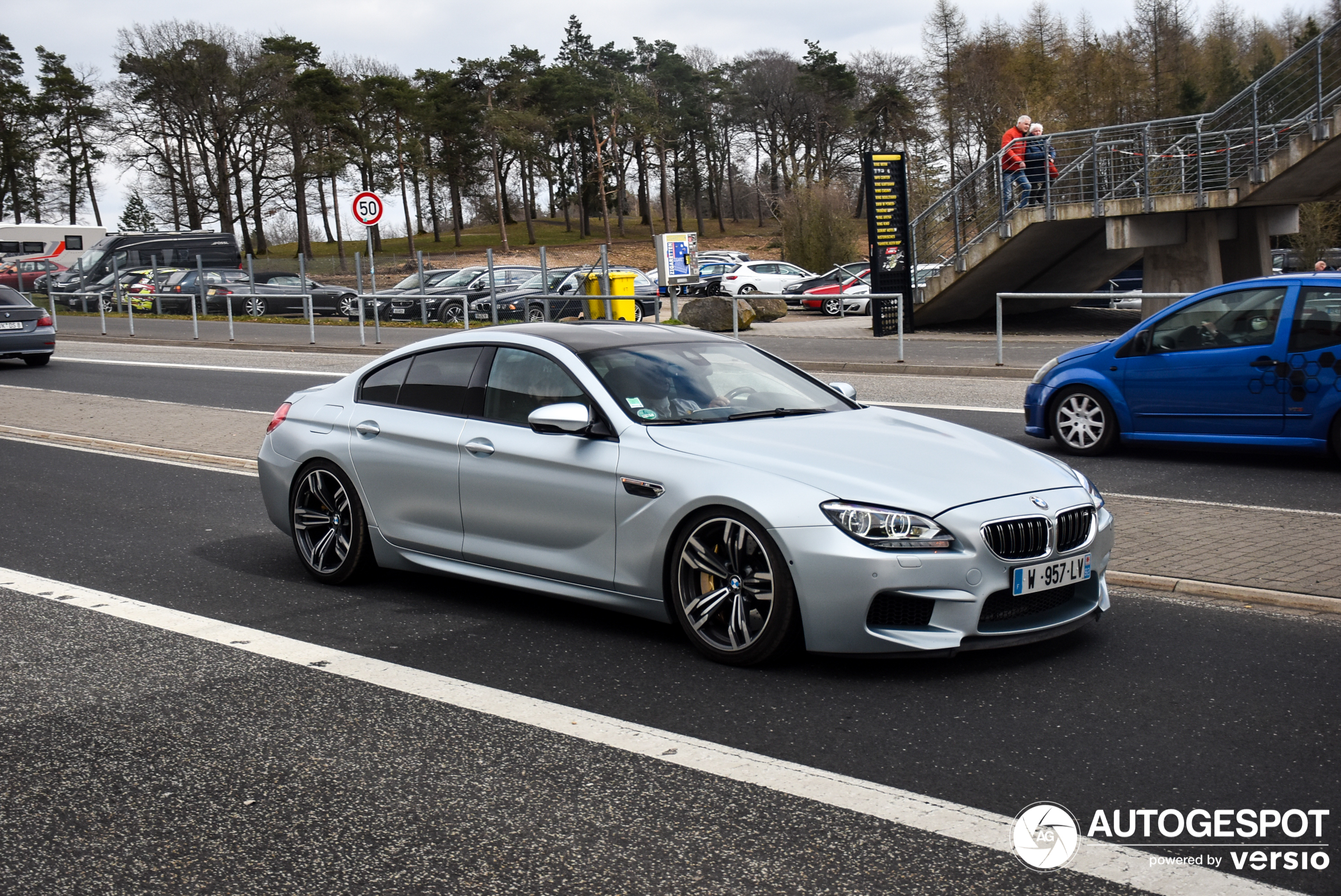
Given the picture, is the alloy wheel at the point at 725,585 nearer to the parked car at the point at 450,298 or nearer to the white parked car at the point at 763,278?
the parked car at the point at 450,298

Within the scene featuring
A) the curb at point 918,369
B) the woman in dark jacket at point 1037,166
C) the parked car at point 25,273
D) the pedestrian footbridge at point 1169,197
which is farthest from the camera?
the parked car at point 25,273

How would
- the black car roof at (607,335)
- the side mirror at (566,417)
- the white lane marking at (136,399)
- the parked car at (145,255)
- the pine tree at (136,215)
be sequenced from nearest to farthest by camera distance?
the side mirror at (566,417)
the black car roof at (607,335)
the white lane marking at (136,399)
the parked car at (145,255)
the pine tree at (136,215)

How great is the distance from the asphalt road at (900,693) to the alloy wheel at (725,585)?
151 mm

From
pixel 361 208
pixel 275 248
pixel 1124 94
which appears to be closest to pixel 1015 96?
pixel 1124 94

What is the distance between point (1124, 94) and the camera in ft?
267

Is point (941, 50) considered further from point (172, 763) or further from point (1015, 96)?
point (172, 763)

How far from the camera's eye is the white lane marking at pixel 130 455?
11172 mm

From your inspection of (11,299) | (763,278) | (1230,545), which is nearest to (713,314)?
(11,299)

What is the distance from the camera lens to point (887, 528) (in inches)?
195

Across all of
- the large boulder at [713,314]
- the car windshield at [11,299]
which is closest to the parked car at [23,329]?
the car windshield at [11,299]

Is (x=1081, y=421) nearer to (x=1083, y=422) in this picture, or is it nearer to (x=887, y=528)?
(x=1083, y=422)

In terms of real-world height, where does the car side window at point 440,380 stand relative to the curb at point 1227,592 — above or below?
above

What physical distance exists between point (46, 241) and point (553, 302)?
38.6 meters

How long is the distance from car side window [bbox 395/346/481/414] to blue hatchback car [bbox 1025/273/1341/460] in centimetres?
623
